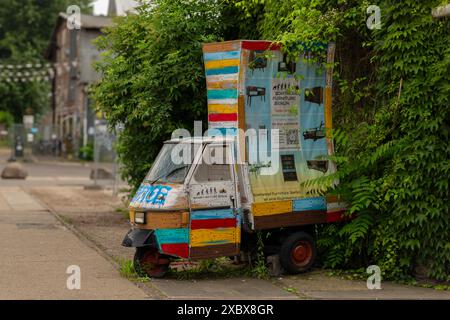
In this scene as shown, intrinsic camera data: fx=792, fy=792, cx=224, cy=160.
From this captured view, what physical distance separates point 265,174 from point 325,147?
1186 mm

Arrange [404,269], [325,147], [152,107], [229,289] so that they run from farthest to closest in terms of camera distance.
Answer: [152,107]
[325,147]
[404,269]
[229,289]

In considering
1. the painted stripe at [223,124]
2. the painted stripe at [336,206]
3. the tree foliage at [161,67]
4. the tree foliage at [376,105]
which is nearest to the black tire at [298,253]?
the tree foliage at [376,105]

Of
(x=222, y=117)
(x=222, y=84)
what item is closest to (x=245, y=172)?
(x=222, y=117)

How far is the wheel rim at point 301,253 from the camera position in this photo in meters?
10.8

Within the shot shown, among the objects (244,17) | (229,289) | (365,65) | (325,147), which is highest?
(244,17)

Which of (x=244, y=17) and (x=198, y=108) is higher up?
(x=244, y=17)

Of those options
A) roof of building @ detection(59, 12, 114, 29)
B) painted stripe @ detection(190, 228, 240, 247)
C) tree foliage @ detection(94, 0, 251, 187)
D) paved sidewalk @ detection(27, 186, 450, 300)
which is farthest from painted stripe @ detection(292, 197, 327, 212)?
roof of building @ detection(59, 12, 114, 29)

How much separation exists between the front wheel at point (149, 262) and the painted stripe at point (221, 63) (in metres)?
2.61

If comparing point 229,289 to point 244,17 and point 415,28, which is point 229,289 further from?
point 244,17

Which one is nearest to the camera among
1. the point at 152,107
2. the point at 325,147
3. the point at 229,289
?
the point at 229,289

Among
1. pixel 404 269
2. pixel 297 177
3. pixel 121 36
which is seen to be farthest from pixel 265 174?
pixel 121 36

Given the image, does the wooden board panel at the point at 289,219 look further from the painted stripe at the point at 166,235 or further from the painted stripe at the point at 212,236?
the painted stripe at the point at 166,235

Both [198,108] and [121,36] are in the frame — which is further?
[121,36]

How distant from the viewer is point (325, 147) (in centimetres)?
1124
